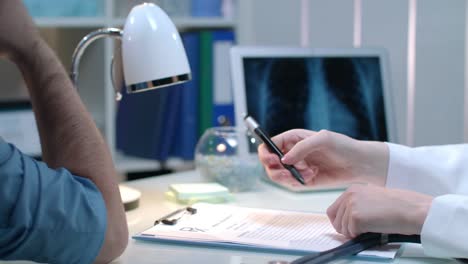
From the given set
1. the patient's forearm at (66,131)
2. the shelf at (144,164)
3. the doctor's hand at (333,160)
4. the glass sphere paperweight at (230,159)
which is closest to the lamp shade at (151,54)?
the patient's forearm at (66,131)

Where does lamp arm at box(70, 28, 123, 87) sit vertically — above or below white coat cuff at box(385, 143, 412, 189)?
above

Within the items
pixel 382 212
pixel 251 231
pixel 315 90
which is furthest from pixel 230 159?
pixel 382 212

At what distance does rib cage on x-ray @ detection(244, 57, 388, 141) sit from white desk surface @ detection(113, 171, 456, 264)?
0.18m

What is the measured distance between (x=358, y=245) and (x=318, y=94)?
2.39 ft

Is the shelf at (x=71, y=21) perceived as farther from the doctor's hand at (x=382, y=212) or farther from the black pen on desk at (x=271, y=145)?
the doctor's hand at (x=382, y=212)

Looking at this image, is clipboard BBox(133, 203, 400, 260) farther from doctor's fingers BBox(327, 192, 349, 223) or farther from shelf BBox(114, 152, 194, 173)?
shelf BBox(114, 152, 194, 173)

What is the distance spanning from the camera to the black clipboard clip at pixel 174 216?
1090mm

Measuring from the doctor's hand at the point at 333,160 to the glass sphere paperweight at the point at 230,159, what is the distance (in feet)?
0.56

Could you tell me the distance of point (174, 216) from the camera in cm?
113

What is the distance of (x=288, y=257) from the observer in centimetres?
94

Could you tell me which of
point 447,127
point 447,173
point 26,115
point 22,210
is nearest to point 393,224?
point 447,173

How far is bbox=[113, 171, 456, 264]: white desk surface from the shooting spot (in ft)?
3.09

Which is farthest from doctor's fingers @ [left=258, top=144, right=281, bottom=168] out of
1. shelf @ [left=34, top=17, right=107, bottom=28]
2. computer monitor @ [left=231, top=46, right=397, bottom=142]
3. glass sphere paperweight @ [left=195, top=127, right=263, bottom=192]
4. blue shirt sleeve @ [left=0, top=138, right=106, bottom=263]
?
shelf @ [left=34, top=17, right=107, bottom=28]

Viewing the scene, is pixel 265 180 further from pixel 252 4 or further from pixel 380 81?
pixel 252 4
